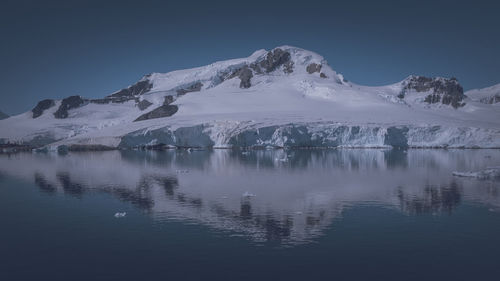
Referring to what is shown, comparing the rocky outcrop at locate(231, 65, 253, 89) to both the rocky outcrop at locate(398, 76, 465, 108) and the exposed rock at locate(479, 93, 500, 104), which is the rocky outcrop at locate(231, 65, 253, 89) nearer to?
the rocky outcrop at locate(398, 76, 465, 108)

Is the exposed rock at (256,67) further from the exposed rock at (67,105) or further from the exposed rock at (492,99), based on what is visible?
the exposed rock at (492,99)

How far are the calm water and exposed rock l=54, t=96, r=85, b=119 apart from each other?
3659 inches

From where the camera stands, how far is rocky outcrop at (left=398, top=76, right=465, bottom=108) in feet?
294

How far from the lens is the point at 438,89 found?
303 ft

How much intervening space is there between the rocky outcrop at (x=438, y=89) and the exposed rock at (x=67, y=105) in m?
85.3

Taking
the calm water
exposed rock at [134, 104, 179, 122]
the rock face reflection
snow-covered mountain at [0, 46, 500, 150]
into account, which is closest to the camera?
the calm water

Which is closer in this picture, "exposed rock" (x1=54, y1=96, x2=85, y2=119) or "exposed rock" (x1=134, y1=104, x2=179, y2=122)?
"exposed rock" (x1=134, y1=104, x2=179, y2=122)

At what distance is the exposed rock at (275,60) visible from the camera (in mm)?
107931

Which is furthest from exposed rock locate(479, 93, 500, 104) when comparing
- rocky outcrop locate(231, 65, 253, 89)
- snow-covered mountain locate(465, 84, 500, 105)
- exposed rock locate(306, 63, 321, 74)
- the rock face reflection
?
the rock face reflection

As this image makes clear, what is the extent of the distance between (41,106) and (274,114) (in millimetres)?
82267

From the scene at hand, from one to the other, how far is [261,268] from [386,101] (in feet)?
247

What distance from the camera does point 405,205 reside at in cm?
1762

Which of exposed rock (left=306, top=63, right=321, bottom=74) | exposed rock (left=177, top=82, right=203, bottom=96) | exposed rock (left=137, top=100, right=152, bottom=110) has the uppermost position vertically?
exposed rock (left=306, top=63, right=321, bottom=74)

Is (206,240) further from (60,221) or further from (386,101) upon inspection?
(386,101)
